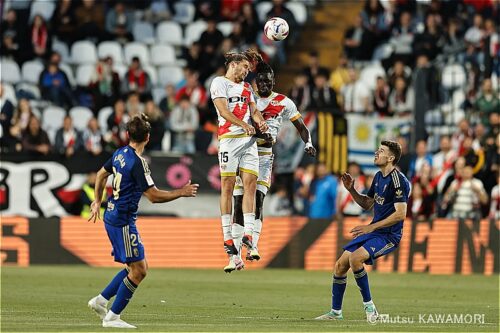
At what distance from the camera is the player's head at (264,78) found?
650 inches

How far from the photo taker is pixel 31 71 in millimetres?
30281

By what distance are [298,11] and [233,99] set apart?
17.4 m

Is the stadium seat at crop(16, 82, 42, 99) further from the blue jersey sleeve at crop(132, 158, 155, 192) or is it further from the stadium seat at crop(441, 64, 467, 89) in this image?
the blue jersey sleeve at crop(132, 158, 155, 192)

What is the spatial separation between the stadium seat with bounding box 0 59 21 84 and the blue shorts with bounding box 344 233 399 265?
52.8ft

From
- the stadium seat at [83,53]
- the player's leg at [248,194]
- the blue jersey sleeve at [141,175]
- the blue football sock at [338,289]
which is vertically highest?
the stadium seat at [83,53]

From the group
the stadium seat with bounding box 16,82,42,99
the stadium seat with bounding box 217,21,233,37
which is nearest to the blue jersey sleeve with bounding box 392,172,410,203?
the stadium seat with bounding box 16,82,42,99

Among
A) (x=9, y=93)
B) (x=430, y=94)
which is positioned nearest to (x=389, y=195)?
(x=430, y=94)

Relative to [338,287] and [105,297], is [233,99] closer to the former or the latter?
[338,287]

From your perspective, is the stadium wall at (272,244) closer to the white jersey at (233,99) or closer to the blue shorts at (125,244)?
the white jersey at (233,99)

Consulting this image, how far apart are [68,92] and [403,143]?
8099mm

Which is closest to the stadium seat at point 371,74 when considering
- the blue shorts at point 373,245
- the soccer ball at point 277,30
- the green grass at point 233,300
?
the green grass at point 233,300

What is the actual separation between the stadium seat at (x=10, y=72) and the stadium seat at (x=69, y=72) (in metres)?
1.07

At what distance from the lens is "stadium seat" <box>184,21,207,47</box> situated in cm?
3244

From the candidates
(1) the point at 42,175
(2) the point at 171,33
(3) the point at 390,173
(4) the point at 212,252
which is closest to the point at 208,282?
(4) the point at 212,252
